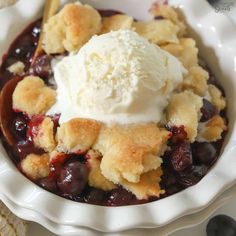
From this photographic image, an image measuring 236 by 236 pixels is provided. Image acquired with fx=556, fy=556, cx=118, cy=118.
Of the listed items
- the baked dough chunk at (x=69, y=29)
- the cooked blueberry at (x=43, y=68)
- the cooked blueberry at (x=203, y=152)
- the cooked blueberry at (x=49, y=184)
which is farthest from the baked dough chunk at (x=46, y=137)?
the cooked blueberry at (x=203, y=152)

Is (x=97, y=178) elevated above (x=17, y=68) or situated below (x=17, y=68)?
below

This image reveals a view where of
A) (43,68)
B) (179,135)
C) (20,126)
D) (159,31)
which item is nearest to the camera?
(179,135)

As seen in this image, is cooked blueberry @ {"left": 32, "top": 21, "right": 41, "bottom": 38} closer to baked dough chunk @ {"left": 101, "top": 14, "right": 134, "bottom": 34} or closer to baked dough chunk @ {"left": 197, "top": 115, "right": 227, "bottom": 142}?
baked dough chunk @ {"left": 101, "top": 14, "right": 134, "bottom": 34}

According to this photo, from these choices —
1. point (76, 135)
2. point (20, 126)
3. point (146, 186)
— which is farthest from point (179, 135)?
point (20, 126)

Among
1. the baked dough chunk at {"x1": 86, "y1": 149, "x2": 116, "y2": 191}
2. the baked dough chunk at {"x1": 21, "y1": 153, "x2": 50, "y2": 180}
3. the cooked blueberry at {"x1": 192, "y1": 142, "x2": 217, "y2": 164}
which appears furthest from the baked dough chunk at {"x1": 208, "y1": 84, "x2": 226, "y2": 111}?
the baked dough chunk at {"x1": 21, "y1": 153, "x2": 50, "y2": 180}

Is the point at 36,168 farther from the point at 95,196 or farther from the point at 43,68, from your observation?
the point at 43,68

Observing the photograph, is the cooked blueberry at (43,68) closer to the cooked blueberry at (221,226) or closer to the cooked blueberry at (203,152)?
the cooked blueberry at (203,152)

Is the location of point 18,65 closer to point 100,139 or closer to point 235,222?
point 100,139

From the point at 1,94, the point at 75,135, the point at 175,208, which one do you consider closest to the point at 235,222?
the point at 175,208
